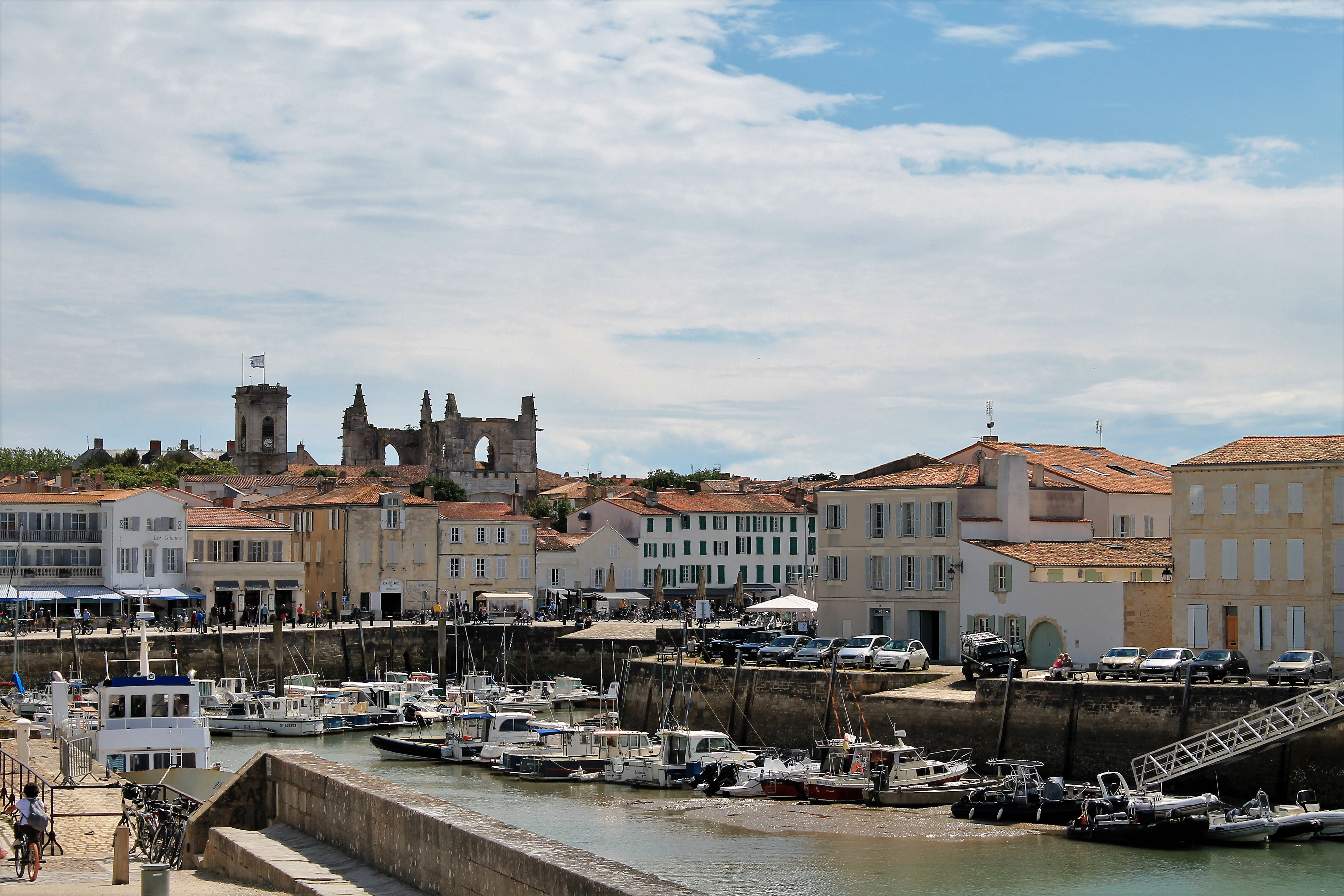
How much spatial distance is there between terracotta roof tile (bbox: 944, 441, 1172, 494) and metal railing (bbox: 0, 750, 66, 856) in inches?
1475

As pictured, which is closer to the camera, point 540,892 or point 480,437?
point 540,892

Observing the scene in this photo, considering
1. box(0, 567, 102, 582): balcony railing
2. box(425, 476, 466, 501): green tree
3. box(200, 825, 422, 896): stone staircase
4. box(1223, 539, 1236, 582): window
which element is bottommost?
box(200, 825, 422, 896): stone staircase

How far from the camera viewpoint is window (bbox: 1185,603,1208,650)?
4884 centimetres

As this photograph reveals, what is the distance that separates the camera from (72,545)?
77.8 metres

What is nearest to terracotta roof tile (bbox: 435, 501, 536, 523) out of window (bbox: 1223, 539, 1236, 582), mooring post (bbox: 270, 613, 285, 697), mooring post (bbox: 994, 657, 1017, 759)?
mooring post (bbox: 270, 613, 285, 697)

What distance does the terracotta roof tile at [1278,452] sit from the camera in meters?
47.3

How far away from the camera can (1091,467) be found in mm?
67875

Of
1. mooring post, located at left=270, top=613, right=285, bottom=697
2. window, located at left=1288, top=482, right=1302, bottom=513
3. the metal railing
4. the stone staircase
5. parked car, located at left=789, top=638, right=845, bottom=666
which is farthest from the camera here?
mooring post, located at left=270, top=613, right=285, bottom=697

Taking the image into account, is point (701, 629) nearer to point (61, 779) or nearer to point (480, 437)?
point (61, 779)

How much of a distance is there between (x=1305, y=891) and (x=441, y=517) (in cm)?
6354

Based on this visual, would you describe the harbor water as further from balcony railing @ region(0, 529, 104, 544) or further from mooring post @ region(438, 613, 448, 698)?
balcony railing @ region(0, 529, 104, 544)

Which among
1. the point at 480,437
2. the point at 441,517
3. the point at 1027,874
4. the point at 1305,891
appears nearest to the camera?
the point at 1305,891

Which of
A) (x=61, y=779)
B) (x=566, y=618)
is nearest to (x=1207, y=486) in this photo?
(x=61, y=779)

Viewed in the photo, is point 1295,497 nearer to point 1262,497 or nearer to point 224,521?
point 1262,497
